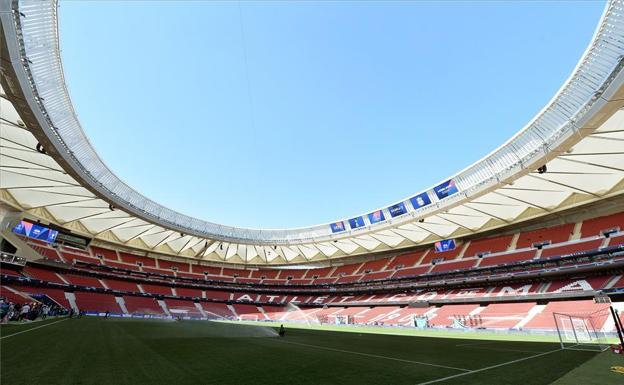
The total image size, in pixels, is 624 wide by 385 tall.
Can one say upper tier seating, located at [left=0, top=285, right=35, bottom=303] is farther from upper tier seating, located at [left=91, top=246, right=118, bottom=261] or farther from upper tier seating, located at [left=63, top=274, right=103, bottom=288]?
upper tier seating, located at [left=91, top=246, right=118, bottom=261]

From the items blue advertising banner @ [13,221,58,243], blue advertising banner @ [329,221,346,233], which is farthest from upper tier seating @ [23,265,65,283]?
blue advertising banner @ [329,221,346,233]

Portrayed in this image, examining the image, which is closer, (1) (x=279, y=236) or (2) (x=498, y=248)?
(2) (x=498, y=248)

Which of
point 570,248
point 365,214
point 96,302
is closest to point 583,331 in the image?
point 570,248

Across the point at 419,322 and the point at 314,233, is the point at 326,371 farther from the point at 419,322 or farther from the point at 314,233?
the point at 314,233

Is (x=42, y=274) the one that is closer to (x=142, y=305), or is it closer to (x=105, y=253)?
(x=105, y=253)

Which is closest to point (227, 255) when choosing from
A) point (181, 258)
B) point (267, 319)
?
point (181, 258)

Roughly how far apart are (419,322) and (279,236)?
28.5 m

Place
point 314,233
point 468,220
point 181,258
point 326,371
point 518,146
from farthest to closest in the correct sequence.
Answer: point 181,258, point 314,233, point 468,220, point 518,146, point 326,371

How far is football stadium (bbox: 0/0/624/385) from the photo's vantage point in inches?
326

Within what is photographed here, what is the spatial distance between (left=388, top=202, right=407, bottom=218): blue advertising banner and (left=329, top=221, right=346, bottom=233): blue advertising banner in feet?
31.7

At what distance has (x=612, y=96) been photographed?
1450 centimetres

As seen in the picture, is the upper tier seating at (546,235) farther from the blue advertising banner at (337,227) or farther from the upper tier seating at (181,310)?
the upper tier seating at (181,310)

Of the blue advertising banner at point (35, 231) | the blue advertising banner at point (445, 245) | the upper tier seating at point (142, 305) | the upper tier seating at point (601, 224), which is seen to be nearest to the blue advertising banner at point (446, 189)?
the blue advertising banner at point (445, 245)

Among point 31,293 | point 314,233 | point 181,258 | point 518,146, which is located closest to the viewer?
point 518,146
